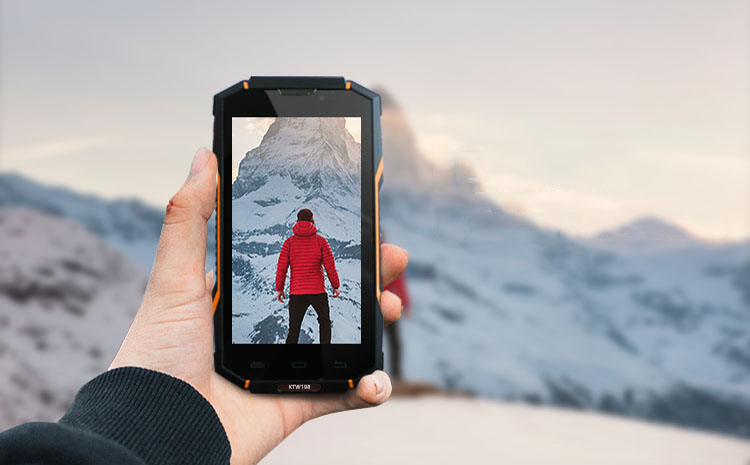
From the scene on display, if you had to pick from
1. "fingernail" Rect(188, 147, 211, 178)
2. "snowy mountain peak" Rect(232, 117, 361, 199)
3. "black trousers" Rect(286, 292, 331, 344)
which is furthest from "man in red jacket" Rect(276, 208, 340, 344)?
"fingernail" Rect(188, 147, 211, 178)

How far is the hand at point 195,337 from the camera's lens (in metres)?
1.43

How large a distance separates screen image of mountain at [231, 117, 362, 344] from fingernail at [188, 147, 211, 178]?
7 centimetres

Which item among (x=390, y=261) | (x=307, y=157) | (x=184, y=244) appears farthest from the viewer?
(x=390, y=261)

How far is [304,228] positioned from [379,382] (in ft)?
1.43

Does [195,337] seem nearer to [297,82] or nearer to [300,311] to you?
[300,311]

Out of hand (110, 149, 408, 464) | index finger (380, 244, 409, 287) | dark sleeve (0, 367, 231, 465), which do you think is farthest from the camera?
index finger (380, 244, 409, 287)

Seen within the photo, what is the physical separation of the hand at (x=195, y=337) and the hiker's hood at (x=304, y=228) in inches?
8.7

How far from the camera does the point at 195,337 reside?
1.48 m

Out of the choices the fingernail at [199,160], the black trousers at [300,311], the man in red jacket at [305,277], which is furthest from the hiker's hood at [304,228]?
the fingernail at [199,160]

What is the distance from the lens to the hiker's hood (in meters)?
1.55

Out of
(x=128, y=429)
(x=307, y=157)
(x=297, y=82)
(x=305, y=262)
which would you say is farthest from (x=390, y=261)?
(x=128, y=429)

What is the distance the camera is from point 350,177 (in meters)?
1.59

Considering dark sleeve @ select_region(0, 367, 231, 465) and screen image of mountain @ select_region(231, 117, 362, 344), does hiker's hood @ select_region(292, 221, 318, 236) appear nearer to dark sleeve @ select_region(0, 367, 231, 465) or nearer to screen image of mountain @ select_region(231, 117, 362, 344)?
screen image of mountain @ select_region(231, 117, 362, 344)

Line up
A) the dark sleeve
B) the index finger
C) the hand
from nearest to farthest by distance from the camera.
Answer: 1. the dark sleeve
2. the hand
3. the index finger
